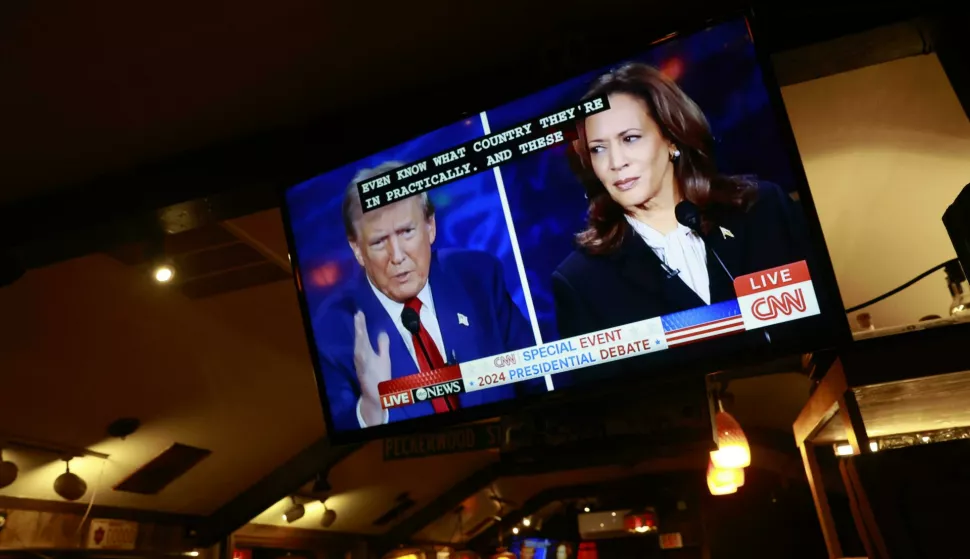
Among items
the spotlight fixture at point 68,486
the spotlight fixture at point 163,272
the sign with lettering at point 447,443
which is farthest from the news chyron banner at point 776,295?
the spotlight fixture at point 68,486

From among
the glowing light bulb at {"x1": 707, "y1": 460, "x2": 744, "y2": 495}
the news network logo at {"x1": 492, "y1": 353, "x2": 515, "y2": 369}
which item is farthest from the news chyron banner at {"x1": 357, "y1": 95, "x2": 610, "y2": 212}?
the glowing light bulb at {"x1": 707, "y1": 460, "x2": 744, "y2": 495}

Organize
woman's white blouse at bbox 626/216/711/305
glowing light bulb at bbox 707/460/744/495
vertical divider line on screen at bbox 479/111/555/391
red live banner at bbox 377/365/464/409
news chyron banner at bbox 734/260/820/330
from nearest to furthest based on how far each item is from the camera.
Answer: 1. news chyron banner at bbox 734/260/820/330
2. woman's white blouse at bbox 626/216/711/305
3. vertical divider line on screen at bbox 479/111/555/391
4. red live banner at bbox 377/365/464/409
5. glowing light bulb at bbox 707/460/744/495

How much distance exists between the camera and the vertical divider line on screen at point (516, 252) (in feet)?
5.89

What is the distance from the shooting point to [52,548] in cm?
494

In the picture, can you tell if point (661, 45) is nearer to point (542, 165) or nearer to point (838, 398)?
point (542, 165)

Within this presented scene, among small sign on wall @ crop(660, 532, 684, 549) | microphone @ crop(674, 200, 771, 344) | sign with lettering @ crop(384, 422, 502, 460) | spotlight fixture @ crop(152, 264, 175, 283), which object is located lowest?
small sign on wall @ crop(660, 532, 684, 549)

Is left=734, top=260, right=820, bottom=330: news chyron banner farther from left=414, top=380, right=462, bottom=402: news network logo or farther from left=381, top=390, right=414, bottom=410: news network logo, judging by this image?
left=381, top=390, right=414, bottom=410: news network logo

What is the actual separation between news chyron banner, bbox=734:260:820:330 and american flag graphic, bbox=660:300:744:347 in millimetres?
22

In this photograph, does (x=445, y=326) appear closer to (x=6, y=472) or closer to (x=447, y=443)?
(x=447, y=443)

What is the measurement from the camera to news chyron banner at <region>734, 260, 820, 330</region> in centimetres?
153

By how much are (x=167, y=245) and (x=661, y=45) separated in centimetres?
282

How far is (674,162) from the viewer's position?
173cm

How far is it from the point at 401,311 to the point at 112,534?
15.8 feet

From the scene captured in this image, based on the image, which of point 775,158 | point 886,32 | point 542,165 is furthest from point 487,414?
point 886,32
